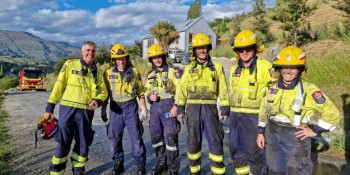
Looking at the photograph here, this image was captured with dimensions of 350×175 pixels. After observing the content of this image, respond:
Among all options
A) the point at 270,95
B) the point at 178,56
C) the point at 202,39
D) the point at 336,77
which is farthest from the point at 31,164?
the point at 178,56

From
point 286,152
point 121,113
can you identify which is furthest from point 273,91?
point 121,113

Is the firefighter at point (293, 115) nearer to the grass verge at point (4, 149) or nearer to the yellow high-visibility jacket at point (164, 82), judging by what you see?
the yellow high-visibility jacket at point (164, 82)

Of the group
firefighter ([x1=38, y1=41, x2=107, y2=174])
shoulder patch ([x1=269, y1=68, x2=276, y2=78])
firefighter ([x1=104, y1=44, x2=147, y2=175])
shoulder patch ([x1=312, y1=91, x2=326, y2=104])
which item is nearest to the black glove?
shoulder patch ([x1=269, y1=68, x2=276, y2=78])

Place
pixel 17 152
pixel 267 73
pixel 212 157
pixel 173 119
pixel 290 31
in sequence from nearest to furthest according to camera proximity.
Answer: pixel 267 73 → pixel 212 157 → pixel 173 119 → pixel 17 152 → pixel 290 31

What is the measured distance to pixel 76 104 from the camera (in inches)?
168

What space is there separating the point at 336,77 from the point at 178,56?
62.0ft

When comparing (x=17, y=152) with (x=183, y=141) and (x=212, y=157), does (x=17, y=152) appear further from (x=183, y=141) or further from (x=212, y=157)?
(x=212, y=157)

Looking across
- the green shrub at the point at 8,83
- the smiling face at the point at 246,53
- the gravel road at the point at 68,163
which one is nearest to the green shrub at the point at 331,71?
the gravel road at the point at 68,163

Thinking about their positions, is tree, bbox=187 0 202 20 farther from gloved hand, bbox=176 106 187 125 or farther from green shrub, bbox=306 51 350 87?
gloved hand, bbox=176 106 187 125

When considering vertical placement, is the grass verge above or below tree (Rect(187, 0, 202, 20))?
below

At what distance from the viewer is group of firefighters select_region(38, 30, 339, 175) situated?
320 centimetres

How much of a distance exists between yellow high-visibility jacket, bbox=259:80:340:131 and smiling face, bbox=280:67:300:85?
10 centimetres

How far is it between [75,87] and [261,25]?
23.9 m

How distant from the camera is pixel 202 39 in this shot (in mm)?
4219
